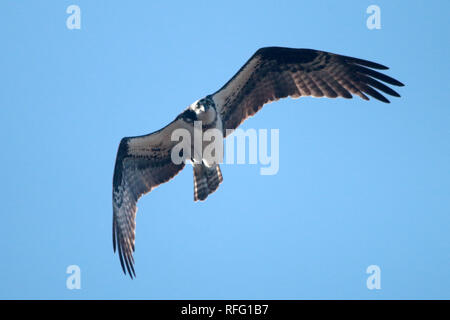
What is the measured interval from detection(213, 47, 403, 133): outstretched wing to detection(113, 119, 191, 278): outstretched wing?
3.84 ft

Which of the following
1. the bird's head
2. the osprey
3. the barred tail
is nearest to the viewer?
the bird's head

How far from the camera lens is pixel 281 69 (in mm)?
11109

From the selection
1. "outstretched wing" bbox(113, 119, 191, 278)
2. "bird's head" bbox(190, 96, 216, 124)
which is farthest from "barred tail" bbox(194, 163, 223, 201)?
"bird's head" bbox(190, 96, 216, 124)

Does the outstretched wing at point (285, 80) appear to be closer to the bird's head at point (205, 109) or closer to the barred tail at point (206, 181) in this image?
the bird's head at point (205, 109)

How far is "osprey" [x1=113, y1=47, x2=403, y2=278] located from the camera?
1082cm

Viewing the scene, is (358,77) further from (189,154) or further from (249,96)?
(189,154)

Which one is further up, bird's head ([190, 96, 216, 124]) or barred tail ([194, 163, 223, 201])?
bird's head ([190, 96, 216, 124])

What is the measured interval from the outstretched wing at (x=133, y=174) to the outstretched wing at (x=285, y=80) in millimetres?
1169

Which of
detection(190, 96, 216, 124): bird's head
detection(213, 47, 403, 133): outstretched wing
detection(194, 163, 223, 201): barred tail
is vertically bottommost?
detection(194, 163, 223, 201): barred tail

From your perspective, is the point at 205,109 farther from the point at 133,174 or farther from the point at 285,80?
the point at 133,174

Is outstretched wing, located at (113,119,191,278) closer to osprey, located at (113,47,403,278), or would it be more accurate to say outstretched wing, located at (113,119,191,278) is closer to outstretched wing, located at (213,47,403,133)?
osprey, located at (113,47,403,278)

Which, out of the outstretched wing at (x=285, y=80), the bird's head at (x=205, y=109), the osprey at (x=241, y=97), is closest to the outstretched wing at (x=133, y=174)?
the osprey at (x=241, y=97)
